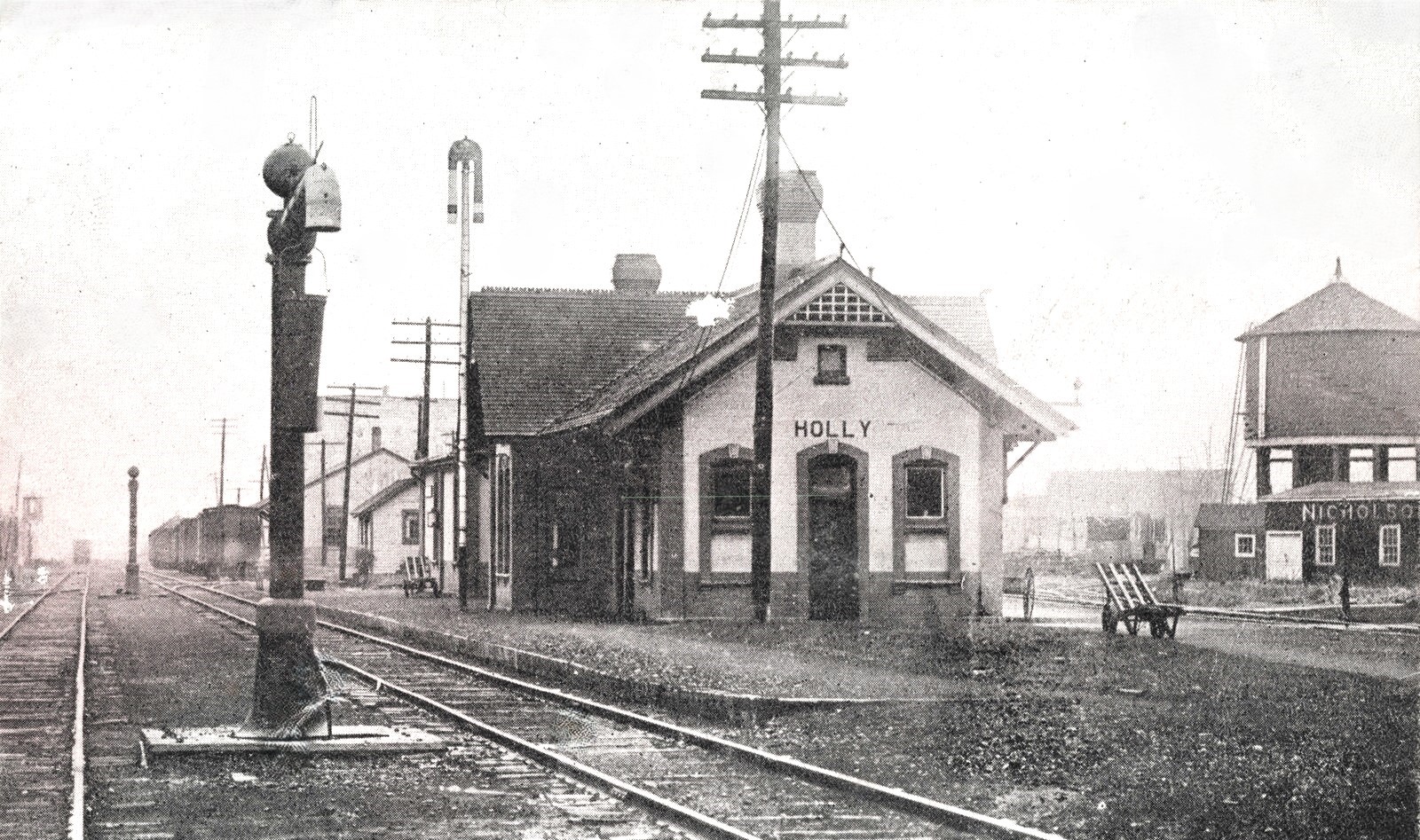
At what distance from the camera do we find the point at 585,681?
17.3 m

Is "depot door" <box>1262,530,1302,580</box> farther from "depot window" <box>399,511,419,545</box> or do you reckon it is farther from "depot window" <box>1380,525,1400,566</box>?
"depot window" <box>399,511,419,545</box>

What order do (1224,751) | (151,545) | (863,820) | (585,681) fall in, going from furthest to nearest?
(151,545) → (585,681) → (1224,751) → (863,820)

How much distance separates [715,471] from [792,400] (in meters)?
1.67

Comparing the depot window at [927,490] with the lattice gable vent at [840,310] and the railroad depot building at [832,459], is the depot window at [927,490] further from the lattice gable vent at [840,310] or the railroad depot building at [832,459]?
the lattice gable vent at [840,310]

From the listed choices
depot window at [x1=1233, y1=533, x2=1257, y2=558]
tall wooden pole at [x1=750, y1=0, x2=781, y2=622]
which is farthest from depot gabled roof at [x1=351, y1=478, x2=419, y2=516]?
tall wooden pole at [x1=750, y1=0, x2=781, y2=622]

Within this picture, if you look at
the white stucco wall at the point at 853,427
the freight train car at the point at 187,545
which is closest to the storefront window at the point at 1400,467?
the white stucco wall at the point at 853,427

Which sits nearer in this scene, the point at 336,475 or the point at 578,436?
the point at 578,436

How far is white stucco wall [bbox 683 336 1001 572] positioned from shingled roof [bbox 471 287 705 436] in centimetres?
666

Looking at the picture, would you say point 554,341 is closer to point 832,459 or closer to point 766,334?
point 832,459

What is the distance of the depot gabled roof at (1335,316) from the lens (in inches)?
1411

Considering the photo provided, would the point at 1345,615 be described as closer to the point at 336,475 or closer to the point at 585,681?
the point at 585,681

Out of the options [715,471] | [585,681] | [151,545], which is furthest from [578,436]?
[151,545]

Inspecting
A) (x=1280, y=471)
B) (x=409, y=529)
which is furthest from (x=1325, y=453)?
(x=409, y=529)

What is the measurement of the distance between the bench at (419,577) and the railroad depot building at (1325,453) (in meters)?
22.0
